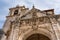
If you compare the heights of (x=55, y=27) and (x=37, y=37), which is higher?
(x=55, y=27)

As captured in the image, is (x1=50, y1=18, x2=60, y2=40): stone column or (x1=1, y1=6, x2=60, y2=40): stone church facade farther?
(x1=1, y1=6, x2=60, y2=40): stone church facade

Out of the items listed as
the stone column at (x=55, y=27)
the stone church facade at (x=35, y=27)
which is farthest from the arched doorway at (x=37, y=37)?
the stone column at (x=55, y=27)

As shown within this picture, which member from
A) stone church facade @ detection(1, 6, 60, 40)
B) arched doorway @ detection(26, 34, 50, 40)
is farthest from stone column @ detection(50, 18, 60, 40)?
arched doorway @ detection(26, 34, 50, 40)

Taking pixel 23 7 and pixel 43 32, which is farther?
pixel 23 7

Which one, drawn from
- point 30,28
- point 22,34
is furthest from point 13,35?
point 30,28

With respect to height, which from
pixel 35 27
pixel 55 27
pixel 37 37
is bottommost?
pixel 37 37

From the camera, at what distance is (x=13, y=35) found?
1145cm

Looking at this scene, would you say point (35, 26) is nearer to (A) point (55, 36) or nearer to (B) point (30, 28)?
(B) point (30, 28)

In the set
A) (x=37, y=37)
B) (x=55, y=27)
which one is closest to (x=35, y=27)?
(x=37, y=37)

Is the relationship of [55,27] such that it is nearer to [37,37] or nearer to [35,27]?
[35,27]

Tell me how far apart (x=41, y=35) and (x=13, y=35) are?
226 centimetres

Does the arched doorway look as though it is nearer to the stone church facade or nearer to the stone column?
the stone church facade

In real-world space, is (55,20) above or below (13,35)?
above

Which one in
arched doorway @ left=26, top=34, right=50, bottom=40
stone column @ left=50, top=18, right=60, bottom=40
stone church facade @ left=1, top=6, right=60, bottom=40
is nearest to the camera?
stone column @ left=50, top=18, right=60, bottom=40
